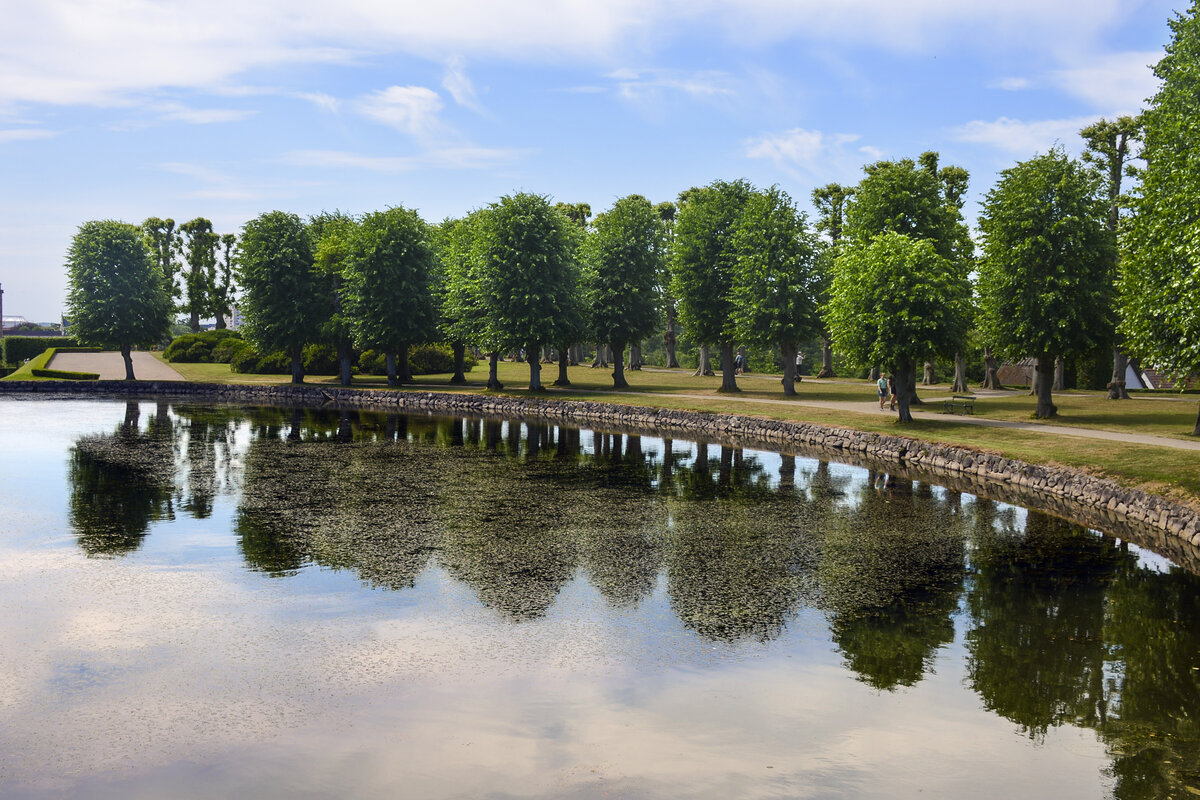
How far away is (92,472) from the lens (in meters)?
28.6

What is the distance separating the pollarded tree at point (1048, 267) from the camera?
3962 centimetres

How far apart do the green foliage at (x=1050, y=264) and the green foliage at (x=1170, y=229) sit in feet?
28.9

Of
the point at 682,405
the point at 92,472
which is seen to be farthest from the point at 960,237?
the point at 92,472

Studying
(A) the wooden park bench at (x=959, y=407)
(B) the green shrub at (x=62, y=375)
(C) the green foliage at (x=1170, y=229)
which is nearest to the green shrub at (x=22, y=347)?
(B) the green shrub at (x=62, y=375)

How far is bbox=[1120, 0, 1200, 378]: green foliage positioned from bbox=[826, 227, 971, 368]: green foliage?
364 inches

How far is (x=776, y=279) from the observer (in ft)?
180

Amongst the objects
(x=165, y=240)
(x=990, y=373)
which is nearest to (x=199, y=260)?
(x=165, y=240)

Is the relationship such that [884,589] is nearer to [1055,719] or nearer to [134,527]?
[1055,719]

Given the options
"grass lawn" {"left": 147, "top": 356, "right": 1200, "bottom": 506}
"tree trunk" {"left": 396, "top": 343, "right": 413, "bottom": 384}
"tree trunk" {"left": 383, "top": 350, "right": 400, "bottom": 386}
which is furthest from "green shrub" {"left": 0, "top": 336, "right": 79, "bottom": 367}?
"tree trunk" {"left": 383, "top": 350, "right": 400, "bottom": 386}

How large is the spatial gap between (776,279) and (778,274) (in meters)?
0.34

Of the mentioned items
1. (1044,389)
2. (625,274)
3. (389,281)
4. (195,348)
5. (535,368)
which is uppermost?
(625,274)

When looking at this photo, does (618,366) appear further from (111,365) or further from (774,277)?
(111,365)

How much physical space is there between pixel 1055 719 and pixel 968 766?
196 centimetres

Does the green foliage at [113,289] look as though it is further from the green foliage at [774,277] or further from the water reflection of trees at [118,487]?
the green foliage at [774,277]
